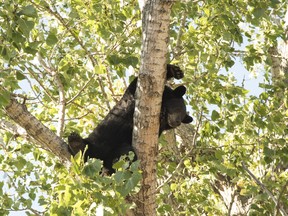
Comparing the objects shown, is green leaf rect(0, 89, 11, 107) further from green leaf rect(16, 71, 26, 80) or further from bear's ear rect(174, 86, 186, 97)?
bear's ear rect(174, 86, 186, 97)

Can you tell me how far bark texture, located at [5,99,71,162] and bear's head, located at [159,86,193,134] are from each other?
4.24ft

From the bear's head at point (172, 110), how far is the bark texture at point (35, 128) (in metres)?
1.29

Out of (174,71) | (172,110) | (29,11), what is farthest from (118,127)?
(29,11)

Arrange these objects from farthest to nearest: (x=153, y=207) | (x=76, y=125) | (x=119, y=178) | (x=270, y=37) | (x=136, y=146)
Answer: (x=76, y=125)
(x=270, y=37)
(x=153, y=207)
(x=136, y=146)
(x=119, y=178)

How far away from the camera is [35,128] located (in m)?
4.46

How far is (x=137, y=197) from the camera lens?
4.81 metres

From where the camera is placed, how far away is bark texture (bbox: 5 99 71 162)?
4410mm

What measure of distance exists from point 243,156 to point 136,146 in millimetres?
2226

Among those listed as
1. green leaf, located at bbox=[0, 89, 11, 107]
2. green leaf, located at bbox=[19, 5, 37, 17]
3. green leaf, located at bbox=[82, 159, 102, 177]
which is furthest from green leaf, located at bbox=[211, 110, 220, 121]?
green leaf, located at bbox=[19, 5, 37, 17]

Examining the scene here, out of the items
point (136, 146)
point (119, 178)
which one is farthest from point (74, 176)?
point (136, 146)

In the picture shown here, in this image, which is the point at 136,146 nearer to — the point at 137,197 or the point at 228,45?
the point at 137,197

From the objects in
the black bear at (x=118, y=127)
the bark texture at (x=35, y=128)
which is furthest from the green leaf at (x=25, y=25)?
the black bear at (x=118, y=127)

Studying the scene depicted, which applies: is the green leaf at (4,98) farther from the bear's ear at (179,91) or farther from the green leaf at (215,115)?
the green leaf at (215,115)

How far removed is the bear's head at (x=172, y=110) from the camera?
18.2 ft
